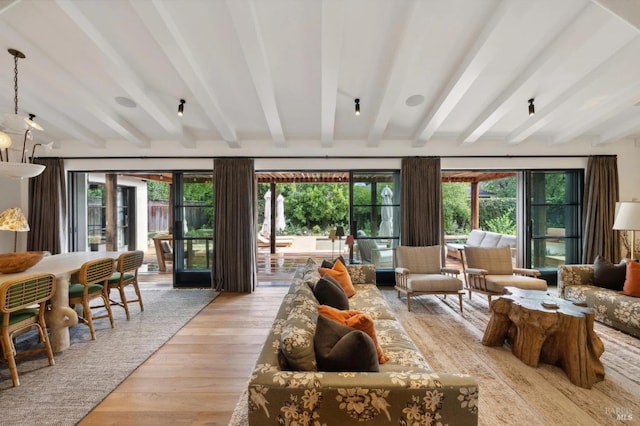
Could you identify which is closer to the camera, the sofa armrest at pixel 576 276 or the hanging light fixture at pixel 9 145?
the hanging light fixture at pixel 9 145

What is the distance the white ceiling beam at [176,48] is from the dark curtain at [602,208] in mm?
6088

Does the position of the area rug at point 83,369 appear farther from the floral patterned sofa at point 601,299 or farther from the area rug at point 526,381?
the floral patterned sofa at point 601,299

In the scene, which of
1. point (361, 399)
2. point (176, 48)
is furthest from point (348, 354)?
point (176, 48)

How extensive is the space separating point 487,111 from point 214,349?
173 inches

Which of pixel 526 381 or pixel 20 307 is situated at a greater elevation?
pixel 20 307

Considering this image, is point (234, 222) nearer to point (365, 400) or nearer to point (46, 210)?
point (46, 210)

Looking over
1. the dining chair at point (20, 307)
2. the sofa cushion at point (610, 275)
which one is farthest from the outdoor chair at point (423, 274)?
the dining chair at point (20, 307)

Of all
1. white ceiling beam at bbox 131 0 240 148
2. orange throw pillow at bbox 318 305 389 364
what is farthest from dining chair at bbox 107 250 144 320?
orange throw pillow at bbox 318 305 389 364

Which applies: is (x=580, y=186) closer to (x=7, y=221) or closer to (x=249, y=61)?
(x=249, y=61)

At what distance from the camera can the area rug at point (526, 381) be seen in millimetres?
1847

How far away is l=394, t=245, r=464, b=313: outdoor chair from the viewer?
375 cm

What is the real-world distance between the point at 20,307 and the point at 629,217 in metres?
6.58

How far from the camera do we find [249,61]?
8.67ft

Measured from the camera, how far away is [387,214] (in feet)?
16.5
